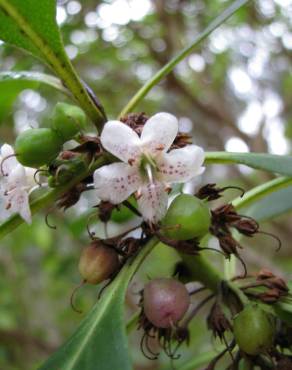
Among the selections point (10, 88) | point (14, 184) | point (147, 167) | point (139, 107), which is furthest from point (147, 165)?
point (139, 107)

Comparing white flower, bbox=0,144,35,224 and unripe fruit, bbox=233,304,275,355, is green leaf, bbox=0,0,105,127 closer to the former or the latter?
white flower, bbox=0,144,35,224

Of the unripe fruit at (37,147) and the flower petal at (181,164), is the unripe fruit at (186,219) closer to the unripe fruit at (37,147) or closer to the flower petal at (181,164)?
the flower petal at (181,164)

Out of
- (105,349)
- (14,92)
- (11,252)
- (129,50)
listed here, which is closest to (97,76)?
(129,50)

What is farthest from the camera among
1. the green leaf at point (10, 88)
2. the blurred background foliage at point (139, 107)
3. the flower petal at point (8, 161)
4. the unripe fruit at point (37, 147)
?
the blurred background foliage at point (139, 107)

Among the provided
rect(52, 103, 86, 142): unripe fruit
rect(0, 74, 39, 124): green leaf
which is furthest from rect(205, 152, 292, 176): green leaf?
rect(0, 74, 39, 124): green leaf

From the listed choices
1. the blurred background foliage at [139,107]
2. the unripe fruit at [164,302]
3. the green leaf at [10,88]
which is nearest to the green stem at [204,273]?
the unripe fruit at [164,302]

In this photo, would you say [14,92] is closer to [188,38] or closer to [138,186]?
[138,186]

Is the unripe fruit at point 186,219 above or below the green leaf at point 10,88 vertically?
below
